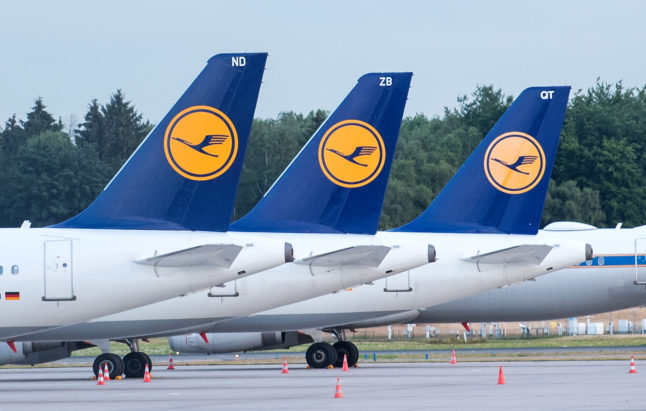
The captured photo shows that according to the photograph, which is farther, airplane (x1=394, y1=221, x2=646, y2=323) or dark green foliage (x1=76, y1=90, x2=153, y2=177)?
dark green foliage (x1=76, y1=90, x2=153, y2=177)

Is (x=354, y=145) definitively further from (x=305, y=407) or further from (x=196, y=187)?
(x=305, y=407)

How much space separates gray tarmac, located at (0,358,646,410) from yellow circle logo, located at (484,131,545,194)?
5570 millimetres

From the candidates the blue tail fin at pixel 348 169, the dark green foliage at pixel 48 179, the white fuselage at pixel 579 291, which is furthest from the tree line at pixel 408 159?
the blue tail fin at pixel 348 169

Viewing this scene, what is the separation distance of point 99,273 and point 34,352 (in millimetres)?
9588

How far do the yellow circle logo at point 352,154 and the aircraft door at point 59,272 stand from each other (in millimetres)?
8614

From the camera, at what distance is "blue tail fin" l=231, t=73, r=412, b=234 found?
38000mm

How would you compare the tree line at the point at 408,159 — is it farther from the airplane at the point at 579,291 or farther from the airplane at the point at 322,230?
the airplane at the point at 322,230

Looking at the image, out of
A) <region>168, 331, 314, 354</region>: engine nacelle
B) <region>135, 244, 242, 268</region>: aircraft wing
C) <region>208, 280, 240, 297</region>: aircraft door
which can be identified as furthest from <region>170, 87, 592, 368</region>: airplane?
<region>135, 244, 242, 268</region>: aircraft wing

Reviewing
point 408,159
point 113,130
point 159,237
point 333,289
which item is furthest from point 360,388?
point 113,130

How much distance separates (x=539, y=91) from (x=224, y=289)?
12.4 meters

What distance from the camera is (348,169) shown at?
3819 centimetres

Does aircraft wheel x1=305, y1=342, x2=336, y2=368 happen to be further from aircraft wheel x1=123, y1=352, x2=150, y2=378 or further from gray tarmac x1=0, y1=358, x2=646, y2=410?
aircraft wheel x1=123, y1=352, x2=150, y2=378

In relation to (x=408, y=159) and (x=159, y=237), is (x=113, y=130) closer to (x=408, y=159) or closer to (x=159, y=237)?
(x=408, y=159)

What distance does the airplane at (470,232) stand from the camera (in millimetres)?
42938
